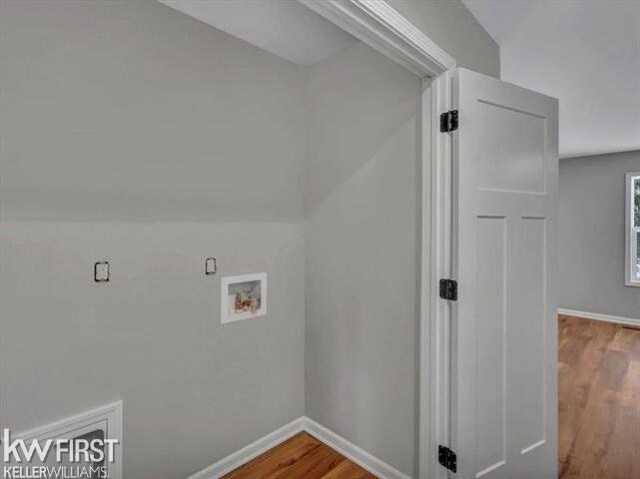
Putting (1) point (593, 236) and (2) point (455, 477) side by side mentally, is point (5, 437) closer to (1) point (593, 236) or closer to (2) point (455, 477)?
(2) point (455, 477)

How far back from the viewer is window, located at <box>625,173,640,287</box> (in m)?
4.64

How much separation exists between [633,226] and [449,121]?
4.93m

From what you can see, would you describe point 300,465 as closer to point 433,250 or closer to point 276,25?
point 433,250

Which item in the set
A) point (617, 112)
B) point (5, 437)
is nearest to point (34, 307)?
point (5, 437)

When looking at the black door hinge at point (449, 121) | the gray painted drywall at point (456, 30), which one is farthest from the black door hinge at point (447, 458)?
the gray painted drywall at point (456, 30)

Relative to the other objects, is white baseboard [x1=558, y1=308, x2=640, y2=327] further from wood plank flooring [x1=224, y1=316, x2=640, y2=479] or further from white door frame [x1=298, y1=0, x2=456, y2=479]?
white door frame [x1=298, y1=0, x2=456, y2=479]

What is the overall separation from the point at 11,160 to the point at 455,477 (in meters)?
2.15

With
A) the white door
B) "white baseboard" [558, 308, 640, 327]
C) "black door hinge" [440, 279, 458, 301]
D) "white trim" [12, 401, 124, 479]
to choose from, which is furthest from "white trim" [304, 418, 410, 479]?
"white baseboard" [558, 308, 640, 327]

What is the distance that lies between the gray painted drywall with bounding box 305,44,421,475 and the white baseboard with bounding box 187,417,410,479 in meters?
0.04

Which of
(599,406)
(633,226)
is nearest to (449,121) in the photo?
(599,406)

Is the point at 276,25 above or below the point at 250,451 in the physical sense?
above

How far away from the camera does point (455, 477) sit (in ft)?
4.73

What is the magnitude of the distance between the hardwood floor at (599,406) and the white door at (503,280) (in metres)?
0.48

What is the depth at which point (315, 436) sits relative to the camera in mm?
2156
